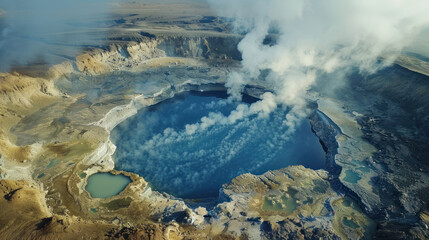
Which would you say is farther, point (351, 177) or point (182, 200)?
point (351, 177)

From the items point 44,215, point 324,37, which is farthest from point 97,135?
point 324,37

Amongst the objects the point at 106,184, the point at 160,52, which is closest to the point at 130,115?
the point at 106,184

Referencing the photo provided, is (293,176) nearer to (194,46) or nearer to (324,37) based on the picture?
(324,37)

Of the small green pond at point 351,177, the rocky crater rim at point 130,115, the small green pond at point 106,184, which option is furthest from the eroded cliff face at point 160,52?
the small green pond at point 351,177

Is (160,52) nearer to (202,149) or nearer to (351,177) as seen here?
(202,149)

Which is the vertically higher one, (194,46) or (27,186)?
(194,46)
